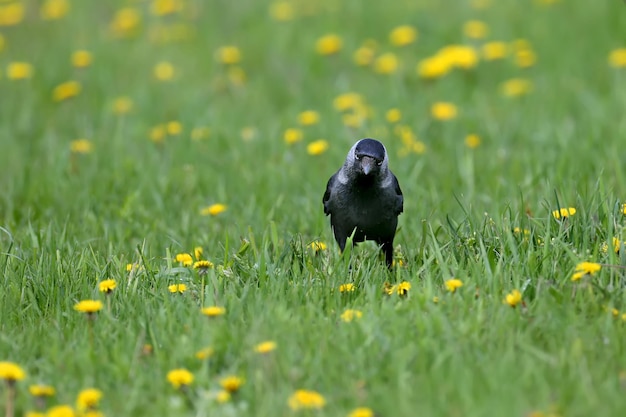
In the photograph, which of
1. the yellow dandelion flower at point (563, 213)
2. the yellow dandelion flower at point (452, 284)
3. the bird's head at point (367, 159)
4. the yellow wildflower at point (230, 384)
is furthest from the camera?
the bird's head at point (367, 159)

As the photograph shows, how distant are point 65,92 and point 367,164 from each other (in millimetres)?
4293

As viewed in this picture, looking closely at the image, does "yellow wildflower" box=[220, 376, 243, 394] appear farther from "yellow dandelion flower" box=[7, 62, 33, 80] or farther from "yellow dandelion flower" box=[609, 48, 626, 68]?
"yellow dandelion flower" box=[7, 62, 33, 80]

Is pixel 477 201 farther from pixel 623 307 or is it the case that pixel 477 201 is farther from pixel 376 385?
pixel 376 385

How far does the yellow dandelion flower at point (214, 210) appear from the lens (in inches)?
224

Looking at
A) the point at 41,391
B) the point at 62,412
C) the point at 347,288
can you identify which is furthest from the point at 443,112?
the point at 62,412

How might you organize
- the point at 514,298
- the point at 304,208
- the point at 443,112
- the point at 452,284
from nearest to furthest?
the point at 514,298
the point at 452,284
the point at 304,208
the point at 443,112

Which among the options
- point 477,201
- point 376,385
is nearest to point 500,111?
point 477,201

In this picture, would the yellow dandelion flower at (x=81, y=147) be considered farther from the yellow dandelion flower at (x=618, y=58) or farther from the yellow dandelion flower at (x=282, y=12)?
the yellow dandelion flower at (x=618, y=58)

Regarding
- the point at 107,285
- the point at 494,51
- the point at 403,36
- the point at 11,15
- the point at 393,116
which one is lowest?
the point at 107,285

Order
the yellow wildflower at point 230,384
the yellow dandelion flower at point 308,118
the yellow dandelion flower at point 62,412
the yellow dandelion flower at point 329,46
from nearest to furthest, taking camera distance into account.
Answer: the yellow dandelion flower at point 62,412
the yellow wildflower at point 230,384
the yellow dandelion flower at point 308,118
the yellow dandelion flower at point 329,46

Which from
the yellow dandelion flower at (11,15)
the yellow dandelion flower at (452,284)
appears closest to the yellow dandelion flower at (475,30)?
the yellow dandelion flower at (11,15)

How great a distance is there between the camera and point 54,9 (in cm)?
1052

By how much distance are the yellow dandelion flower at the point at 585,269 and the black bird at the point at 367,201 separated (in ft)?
3.92

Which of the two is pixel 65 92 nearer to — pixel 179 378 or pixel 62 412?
pixel 179 378
